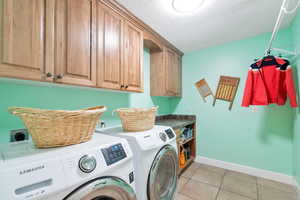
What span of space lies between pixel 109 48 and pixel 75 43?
34 cm

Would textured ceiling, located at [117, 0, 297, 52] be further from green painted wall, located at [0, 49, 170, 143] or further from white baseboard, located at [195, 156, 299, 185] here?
white baseboard, located at [195, 156, 299, 185]

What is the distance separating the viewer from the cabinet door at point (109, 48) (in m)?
1.25

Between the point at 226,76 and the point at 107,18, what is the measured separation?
2.16 meters

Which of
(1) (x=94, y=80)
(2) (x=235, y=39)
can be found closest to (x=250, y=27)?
(2) (x=235, y=39)

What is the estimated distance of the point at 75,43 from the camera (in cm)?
107

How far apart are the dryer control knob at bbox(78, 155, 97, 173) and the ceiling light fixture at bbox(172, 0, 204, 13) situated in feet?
5.30

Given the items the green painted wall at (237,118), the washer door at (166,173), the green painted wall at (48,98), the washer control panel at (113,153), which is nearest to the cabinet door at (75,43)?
the green painted wall at (48,98)

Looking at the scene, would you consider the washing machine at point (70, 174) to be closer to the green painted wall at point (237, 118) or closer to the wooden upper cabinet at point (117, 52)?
the wooden upper cabinet at point (117, 52)

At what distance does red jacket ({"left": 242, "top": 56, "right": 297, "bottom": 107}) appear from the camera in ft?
5.38

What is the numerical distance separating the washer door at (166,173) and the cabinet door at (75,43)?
36.2 inches

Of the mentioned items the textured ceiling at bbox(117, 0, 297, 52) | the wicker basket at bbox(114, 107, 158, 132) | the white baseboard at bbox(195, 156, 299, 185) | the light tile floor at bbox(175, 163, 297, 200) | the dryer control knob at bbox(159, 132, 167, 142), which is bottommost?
the light tile floor at bbox(175, 163, 297, 200)

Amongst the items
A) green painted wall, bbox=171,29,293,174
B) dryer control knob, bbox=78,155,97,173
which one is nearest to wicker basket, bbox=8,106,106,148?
dryer control knob, bbox=78,155,97,173

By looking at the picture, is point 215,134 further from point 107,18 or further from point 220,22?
point 107,18

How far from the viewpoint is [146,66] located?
2350 mm
